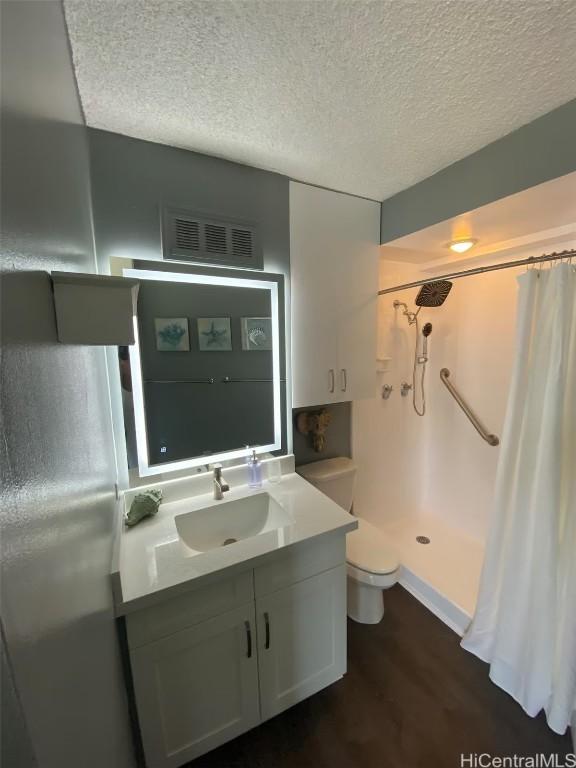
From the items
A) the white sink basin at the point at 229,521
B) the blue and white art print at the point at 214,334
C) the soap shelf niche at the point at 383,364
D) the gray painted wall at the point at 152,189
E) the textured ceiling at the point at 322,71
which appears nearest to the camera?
the textured ceiling at the point at 322,71

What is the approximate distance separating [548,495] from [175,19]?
1.90 metres

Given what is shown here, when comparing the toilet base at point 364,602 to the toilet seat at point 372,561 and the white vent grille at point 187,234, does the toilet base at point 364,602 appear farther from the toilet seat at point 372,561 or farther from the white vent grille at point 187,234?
the white vent grille at point 187,234

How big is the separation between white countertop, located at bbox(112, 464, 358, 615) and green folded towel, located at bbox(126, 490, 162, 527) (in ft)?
0.09

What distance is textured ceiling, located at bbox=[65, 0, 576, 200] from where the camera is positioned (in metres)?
0.76

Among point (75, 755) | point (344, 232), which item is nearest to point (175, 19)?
point (344, 232)

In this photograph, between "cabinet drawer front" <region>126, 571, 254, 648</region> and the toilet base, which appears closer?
"cabinet drawer front" <region>126, 571, 254, 648</region>

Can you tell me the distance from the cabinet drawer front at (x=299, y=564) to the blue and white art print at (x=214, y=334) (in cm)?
94

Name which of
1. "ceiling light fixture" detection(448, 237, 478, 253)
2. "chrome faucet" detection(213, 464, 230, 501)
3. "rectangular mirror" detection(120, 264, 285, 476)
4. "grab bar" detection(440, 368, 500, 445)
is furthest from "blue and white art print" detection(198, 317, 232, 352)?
"grab bar" detection(440, 368, 500, 445)

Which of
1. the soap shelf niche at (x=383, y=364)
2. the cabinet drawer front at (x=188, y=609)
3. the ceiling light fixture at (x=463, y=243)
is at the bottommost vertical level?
the cabinet drawer front at (x=188, y=609)

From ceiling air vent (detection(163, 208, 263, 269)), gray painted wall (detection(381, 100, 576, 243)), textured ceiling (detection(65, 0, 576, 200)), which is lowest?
ceiling air vent (detection(163, 208, 263, 269))

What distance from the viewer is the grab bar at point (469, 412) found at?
2.14 m

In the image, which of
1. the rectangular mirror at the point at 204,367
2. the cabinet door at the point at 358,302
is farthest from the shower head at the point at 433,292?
the rectangular mirror at the point at 204,367

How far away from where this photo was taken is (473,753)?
1.15 metres

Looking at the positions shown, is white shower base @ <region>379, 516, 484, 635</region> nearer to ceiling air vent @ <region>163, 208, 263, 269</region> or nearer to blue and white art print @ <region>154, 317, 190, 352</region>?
blue and white art print @ <region>154, 317, 190, 352</region>
